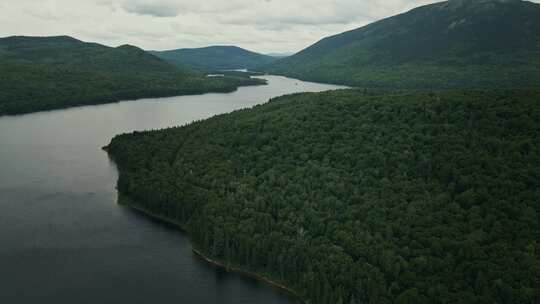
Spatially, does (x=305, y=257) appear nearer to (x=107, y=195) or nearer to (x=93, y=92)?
(x=107, y=195)

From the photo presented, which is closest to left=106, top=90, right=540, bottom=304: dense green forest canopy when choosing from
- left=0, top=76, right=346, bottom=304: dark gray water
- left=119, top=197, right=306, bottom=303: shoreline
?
left=119, top=197, right=306, bottom=303: shoreline

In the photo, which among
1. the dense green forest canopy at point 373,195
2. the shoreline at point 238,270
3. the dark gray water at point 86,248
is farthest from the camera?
the shoreline at point 238,270

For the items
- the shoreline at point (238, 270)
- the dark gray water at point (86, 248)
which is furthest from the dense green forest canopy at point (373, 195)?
the dark gray water at point (86, 248)

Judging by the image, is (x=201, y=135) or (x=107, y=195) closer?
(x=107, y=195)

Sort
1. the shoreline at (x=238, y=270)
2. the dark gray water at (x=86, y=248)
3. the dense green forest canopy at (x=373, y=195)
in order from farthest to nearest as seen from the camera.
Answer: the shoreline at (x=238, y=270) → the dark gray water at (x=86, y=248) → the dense green forest canopy at (x=373, y=195)

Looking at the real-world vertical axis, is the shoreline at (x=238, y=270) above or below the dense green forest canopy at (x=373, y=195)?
below

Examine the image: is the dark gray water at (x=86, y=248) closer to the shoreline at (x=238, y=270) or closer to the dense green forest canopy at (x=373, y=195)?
the shoreline at (x=238, y=270)

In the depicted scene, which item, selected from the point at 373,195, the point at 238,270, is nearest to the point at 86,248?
the point at 238,270

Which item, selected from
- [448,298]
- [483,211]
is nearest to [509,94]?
[483,211]
